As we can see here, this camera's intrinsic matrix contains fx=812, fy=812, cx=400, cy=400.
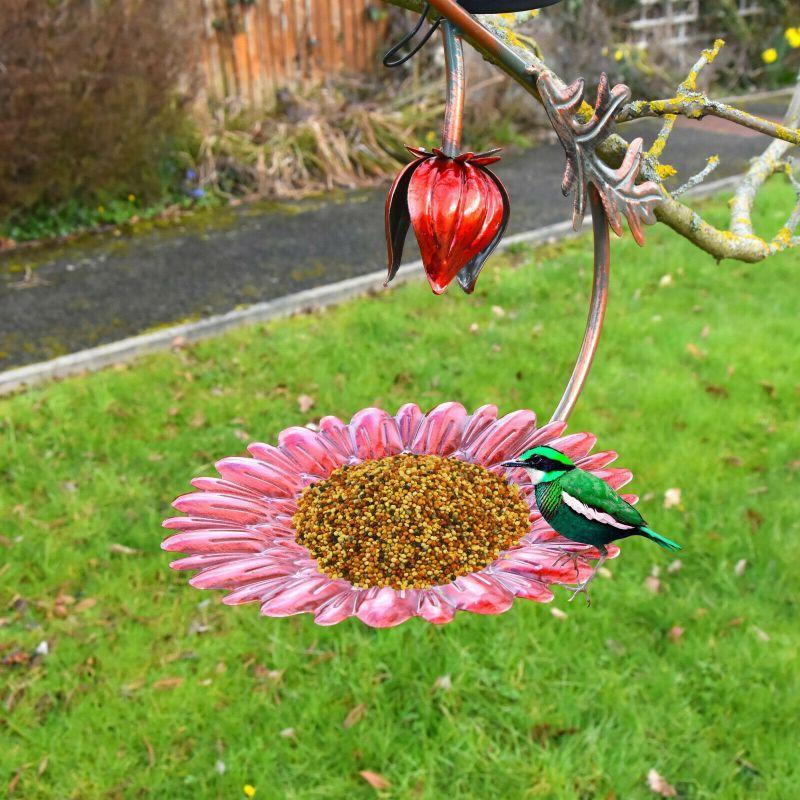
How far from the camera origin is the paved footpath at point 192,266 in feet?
15.2

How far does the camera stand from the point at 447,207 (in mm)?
967

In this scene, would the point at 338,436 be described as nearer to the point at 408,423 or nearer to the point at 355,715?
the point at 408,423

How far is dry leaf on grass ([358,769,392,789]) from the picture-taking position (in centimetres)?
230

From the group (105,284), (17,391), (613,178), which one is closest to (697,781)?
(613,178)

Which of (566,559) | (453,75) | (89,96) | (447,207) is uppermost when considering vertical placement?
(453,75)

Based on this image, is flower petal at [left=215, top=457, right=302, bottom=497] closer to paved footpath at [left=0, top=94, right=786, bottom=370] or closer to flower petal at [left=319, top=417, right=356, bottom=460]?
flower petal at [left=319, top=417, right=356, bottom=460]

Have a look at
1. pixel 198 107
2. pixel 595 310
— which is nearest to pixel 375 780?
pixel 595 310

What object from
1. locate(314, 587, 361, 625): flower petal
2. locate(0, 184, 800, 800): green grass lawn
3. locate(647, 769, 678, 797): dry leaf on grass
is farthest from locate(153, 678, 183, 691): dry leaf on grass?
locate(314, 587, 361, 625): flower petal

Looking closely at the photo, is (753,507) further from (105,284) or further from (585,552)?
(105,284)

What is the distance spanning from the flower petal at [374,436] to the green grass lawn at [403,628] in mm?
1334

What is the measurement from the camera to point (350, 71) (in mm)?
8297

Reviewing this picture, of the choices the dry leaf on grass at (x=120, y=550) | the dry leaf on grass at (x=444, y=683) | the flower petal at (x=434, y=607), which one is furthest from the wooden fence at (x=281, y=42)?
the flower petal at (x=434, y=607)

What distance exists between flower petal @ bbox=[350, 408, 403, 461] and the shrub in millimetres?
4991

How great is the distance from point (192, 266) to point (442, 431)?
4.41 metres
